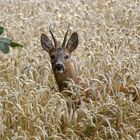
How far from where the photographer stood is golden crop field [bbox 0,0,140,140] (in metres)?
5.62

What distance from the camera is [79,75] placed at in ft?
22.9

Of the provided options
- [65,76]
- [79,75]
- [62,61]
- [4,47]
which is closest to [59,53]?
[62,61]

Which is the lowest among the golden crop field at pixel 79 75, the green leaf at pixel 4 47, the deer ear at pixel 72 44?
the golden crop field at pixel 79 75

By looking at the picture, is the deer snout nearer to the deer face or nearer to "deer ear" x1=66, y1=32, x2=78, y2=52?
the deer face

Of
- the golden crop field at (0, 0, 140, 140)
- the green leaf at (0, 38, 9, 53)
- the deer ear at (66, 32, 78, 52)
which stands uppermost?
the green leaf at (0, 38, 9, 53)

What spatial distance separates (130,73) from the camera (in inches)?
261

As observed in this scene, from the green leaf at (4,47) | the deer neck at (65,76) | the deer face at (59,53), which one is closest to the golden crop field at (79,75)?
the deer neck at (65,76)

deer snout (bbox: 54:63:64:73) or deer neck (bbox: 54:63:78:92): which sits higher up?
deer snout (bbox: 54:63:64:73)

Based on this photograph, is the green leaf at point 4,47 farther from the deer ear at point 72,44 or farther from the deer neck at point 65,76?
the deer ear at point 72,44

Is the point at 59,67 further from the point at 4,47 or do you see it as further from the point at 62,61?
the point at 4,47

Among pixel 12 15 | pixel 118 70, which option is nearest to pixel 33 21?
pixel 12 15

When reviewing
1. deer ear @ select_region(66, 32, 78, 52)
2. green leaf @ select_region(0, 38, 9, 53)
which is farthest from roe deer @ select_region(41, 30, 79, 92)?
green leaf @ select_region(0, 38, 9, 53)

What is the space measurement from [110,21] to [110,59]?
2262 millimetres

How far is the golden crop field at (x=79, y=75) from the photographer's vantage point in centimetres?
562
